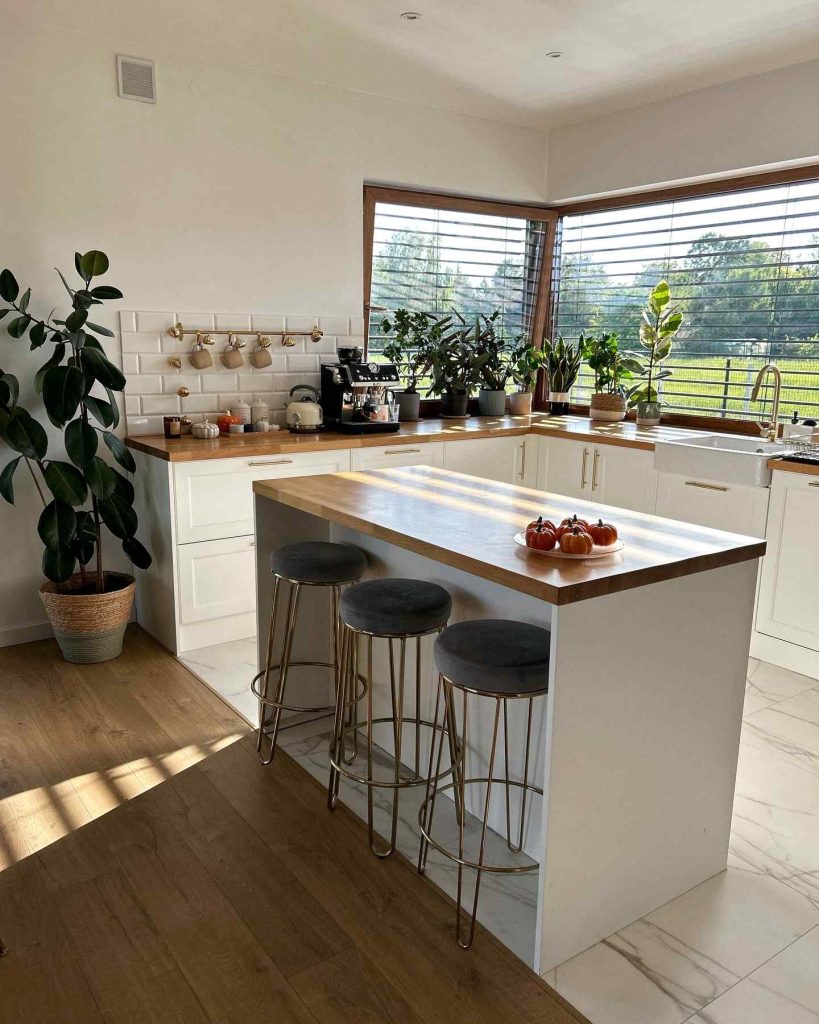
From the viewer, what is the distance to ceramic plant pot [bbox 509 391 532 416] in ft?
18.5

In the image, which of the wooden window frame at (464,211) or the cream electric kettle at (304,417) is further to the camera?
the wooden window frame at (464,211)

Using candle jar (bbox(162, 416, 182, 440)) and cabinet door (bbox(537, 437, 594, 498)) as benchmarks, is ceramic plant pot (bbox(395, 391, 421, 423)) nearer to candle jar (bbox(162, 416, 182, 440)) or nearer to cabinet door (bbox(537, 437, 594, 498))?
cabinet door (bbox(537, 437, 594, 498))

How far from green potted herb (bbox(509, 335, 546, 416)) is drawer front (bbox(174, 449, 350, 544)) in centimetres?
199

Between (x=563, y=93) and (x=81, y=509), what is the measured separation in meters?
3.39

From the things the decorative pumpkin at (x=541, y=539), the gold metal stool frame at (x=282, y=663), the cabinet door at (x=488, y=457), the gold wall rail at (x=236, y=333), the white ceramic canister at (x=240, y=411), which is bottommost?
the gold metal stool frame at (x=282, y=663)

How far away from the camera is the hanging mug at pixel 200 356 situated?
4254 mm

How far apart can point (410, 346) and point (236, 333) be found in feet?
3.76

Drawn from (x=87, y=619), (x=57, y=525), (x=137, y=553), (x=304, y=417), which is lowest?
(x=87, y=619)

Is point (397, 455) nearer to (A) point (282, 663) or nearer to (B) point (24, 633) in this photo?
(A) point (282, 663)

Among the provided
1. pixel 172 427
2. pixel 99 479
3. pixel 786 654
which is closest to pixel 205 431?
pixel 172 427

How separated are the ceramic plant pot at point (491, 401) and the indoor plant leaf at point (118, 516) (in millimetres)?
2493

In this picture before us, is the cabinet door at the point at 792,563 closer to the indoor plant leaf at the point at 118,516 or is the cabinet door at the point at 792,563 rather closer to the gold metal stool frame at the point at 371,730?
the gold metal stool frame at the point at 371,730

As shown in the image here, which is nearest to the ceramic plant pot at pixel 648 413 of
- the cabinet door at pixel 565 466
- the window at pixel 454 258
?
the cabinet door at pixel 565 466

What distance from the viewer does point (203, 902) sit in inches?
87.4
